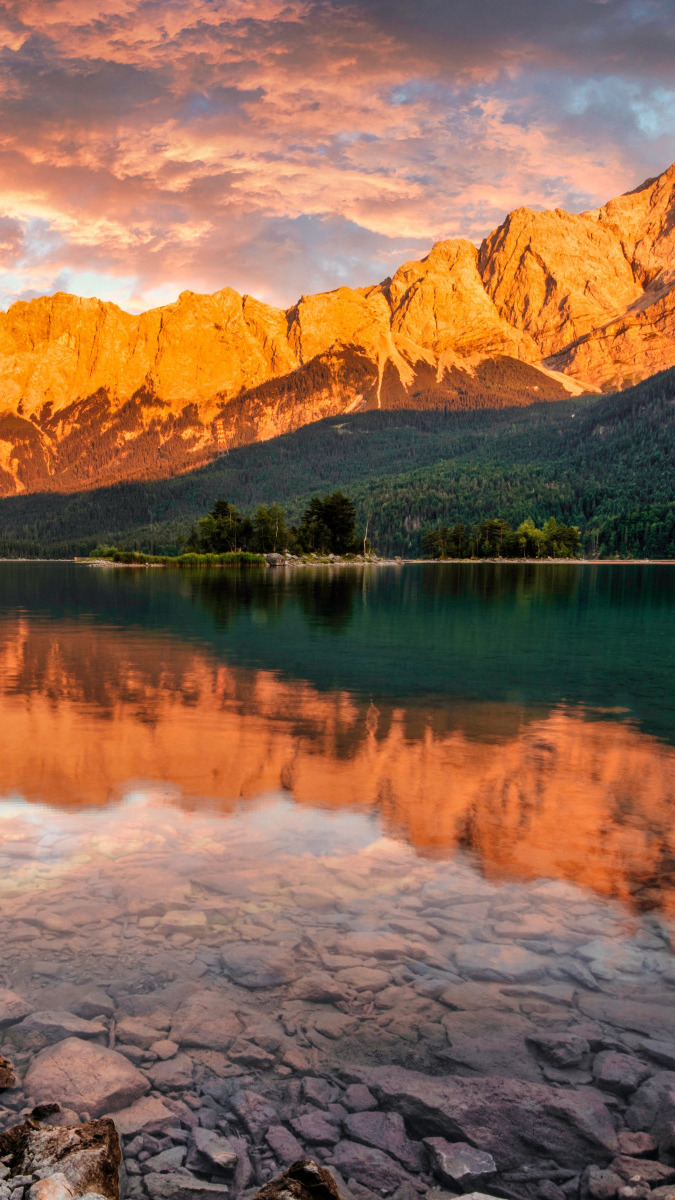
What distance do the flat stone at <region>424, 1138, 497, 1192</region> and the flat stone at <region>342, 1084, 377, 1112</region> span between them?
1.83ft

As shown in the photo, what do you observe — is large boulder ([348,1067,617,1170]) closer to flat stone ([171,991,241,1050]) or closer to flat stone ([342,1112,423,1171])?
flat stone ([342,1112,423,1171])

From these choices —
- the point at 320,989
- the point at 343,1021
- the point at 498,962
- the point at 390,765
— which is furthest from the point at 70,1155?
the point at 390,765

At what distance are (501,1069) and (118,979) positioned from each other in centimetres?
408

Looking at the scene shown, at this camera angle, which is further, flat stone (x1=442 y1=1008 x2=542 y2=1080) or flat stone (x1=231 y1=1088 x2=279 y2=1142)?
flat stone (x1=442 y1=1008 x2=542 y2=1080)

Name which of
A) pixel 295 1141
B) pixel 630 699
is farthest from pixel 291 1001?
pixel 630 699

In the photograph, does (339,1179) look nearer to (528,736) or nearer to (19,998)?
(19,998)

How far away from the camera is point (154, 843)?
478 inches

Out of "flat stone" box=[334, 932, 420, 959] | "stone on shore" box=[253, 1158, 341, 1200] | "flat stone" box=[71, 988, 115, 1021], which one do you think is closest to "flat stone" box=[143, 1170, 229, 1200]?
"stone on shore" box=[253, 1158, 341, 1200]

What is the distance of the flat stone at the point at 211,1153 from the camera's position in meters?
5.85

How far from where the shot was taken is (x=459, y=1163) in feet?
19.6

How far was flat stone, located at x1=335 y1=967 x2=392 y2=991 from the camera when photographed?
8.23 metres

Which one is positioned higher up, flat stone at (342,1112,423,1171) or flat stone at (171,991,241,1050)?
flat stone at (171,991,241,1050)

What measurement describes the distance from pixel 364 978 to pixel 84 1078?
2992 millimetres

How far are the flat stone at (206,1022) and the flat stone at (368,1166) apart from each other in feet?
5.39
